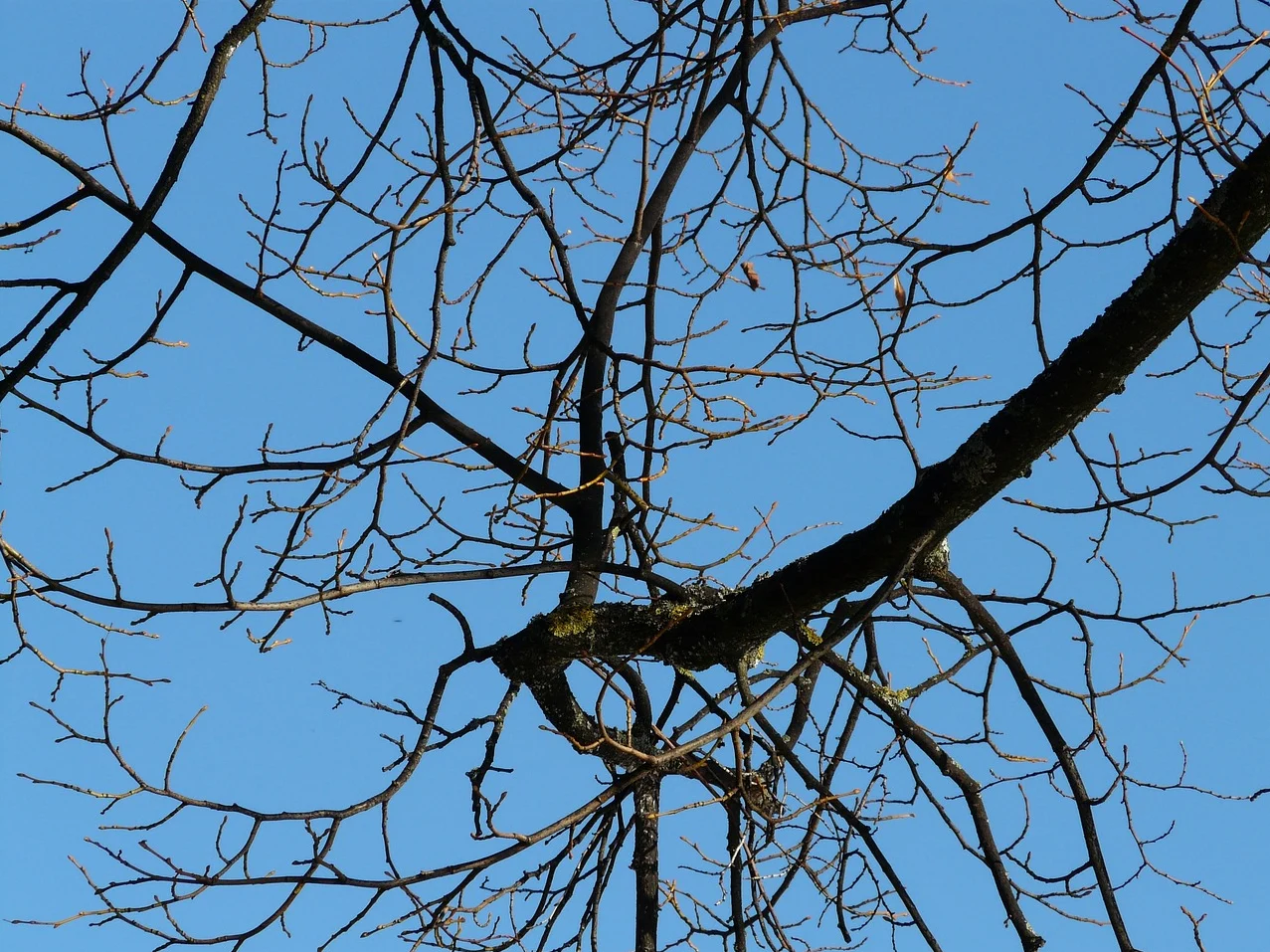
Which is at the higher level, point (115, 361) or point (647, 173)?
point (647, 173)

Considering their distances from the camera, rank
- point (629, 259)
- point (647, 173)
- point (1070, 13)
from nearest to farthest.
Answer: point (647, 173) < point (1070, 13) < point (629, 259)

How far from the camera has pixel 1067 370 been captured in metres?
2.13

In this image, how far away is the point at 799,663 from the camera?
6.58 ft

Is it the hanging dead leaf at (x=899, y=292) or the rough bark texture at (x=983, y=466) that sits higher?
the hanging dead leaf at (x=899, y=292)

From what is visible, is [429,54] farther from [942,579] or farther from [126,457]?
[942,579]

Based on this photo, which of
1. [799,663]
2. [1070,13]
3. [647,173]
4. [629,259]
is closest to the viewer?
[799,663]

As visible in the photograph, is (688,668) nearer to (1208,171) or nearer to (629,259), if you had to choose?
(629,259)

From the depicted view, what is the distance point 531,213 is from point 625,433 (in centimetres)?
54

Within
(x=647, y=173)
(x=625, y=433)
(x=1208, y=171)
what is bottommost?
(x=1208, y=171)

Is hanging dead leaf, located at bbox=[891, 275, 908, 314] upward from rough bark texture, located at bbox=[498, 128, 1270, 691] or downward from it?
upward

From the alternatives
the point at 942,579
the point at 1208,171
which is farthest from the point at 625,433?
the point at 1208,171

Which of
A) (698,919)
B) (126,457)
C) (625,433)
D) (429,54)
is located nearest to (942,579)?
(625,433)

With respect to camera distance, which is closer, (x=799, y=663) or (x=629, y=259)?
(x=799, y=663)

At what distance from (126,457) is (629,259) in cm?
118
